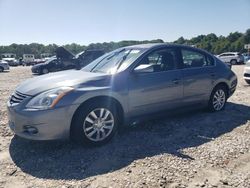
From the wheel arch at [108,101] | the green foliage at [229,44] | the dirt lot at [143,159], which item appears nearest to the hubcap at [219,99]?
the dirt lot at [143,159]

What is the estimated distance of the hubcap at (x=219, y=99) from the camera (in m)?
6.11

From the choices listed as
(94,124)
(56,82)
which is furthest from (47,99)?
(94,124)

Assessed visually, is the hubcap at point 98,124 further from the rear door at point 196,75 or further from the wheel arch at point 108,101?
the rear door at point 196,75

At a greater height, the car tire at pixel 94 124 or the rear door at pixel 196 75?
the rear door at pixel 196 75

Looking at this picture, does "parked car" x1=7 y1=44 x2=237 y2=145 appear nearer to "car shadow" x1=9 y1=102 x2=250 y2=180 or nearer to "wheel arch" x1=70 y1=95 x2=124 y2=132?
"wheel arch" x1=70 y1=95 x2=124 y2=132

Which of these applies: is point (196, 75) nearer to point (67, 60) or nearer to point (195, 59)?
point (195, 59)

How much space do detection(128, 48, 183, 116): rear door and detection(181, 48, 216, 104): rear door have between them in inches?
7.7

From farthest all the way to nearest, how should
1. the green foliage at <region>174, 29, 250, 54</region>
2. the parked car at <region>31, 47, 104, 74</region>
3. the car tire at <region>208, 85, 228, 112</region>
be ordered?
1. the green foliage at <region>174, 29, 250, 54</region>
2. the parked car at <region>31, 47, 104, 74</region>
3. the car tire at <region>208, 85, 228, 112</region>

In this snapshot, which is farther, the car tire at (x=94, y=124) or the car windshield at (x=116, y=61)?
the car windshield at (x=116, y=61)

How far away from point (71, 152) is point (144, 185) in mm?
1367

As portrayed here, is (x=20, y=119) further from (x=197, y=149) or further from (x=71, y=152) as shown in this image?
(x=197, y=149)

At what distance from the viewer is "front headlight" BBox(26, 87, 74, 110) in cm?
389

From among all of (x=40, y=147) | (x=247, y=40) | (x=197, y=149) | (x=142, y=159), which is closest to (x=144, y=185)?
(x=142, y=159)

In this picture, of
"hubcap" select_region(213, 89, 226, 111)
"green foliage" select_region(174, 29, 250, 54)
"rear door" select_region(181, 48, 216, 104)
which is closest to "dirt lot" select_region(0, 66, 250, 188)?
"rear door" select_region(181, 48, 216, 104)
